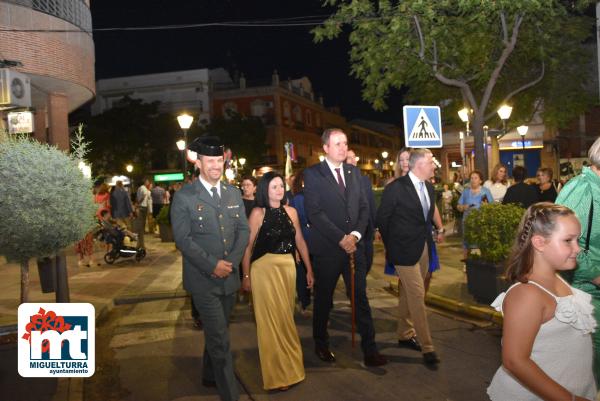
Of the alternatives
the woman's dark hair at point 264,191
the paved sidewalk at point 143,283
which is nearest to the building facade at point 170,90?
the paved sidewalk at point 143,283

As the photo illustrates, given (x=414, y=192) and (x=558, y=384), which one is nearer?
(x=558, y=384)

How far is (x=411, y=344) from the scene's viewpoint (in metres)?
6.07

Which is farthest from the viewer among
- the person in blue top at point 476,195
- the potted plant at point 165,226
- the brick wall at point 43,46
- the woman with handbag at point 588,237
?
the potted plant at point 165,226

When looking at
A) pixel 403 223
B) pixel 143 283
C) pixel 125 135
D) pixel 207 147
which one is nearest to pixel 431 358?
pixel 403 223

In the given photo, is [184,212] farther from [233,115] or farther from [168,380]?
[233,115]

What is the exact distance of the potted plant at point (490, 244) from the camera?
755cm

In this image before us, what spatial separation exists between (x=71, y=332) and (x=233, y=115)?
4942cm

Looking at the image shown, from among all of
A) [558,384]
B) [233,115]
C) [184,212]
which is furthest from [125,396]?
[233,115]

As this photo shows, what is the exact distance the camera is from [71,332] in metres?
3.23

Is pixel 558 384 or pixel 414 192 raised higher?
pixel 414 192

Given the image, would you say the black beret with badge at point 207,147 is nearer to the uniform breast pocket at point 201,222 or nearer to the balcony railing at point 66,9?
the uniform breast pocket at point 201,222

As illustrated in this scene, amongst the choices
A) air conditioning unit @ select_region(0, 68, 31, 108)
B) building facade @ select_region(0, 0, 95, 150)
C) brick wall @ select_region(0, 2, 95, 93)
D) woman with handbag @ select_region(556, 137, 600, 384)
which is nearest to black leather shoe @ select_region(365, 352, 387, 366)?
woman with handbag @ select_region(556, 137, 600, 384)

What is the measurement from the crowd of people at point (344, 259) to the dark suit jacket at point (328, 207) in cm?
1

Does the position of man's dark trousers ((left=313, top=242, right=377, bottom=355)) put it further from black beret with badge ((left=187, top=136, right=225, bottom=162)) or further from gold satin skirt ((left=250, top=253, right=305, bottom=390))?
black beret with badge ((left=187, top=136, right=225, bottom=162))
